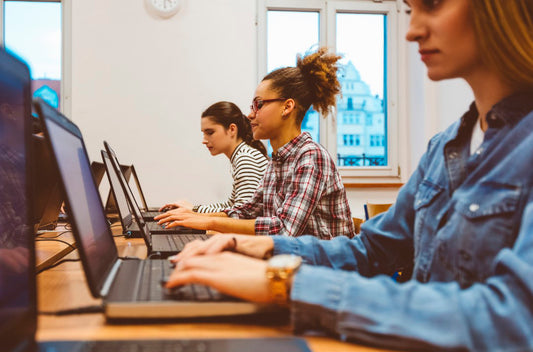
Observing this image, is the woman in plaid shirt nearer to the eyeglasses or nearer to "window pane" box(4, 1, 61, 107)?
the eyeglasses

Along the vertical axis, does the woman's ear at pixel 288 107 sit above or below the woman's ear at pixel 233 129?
below

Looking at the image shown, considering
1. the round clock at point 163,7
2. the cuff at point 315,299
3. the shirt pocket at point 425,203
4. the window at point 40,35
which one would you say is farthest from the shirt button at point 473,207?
the window at point 40,35

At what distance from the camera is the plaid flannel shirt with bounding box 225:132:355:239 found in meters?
1.43

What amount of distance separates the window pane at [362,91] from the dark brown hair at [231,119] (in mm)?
1257

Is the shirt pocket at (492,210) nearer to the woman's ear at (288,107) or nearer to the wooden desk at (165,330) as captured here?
the wooden desk at (165,330)

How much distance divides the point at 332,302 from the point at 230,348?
0.14m

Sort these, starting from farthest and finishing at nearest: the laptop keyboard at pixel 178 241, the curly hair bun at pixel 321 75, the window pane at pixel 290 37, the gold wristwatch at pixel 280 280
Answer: the window pane at pixel 290 37
the curly hair bun at pixel 321 75
the laptop keyboard at pixel 178 241
the gold wristwatch at pixel 280 280

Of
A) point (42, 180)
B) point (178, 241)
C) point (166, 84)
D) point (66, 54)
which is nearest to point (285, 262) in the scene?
point (178, 241)

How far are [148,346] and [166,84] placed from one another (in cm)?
329

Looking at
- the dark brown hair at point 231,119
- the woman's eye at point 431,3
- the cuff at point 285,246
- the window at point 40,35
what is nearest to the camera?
the woman's eye at point 431,3

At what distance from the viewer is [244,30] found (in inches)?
141

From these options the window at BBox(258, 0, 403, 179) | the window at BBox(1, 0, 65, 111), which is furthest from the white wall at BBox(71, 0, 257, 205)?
the window at BBox(258, 0, 403, 179)

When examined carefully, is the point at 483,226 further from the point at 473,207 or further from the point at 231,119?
the point at 231,119

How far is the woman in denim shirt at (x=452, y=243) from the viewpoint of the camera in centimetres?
47
